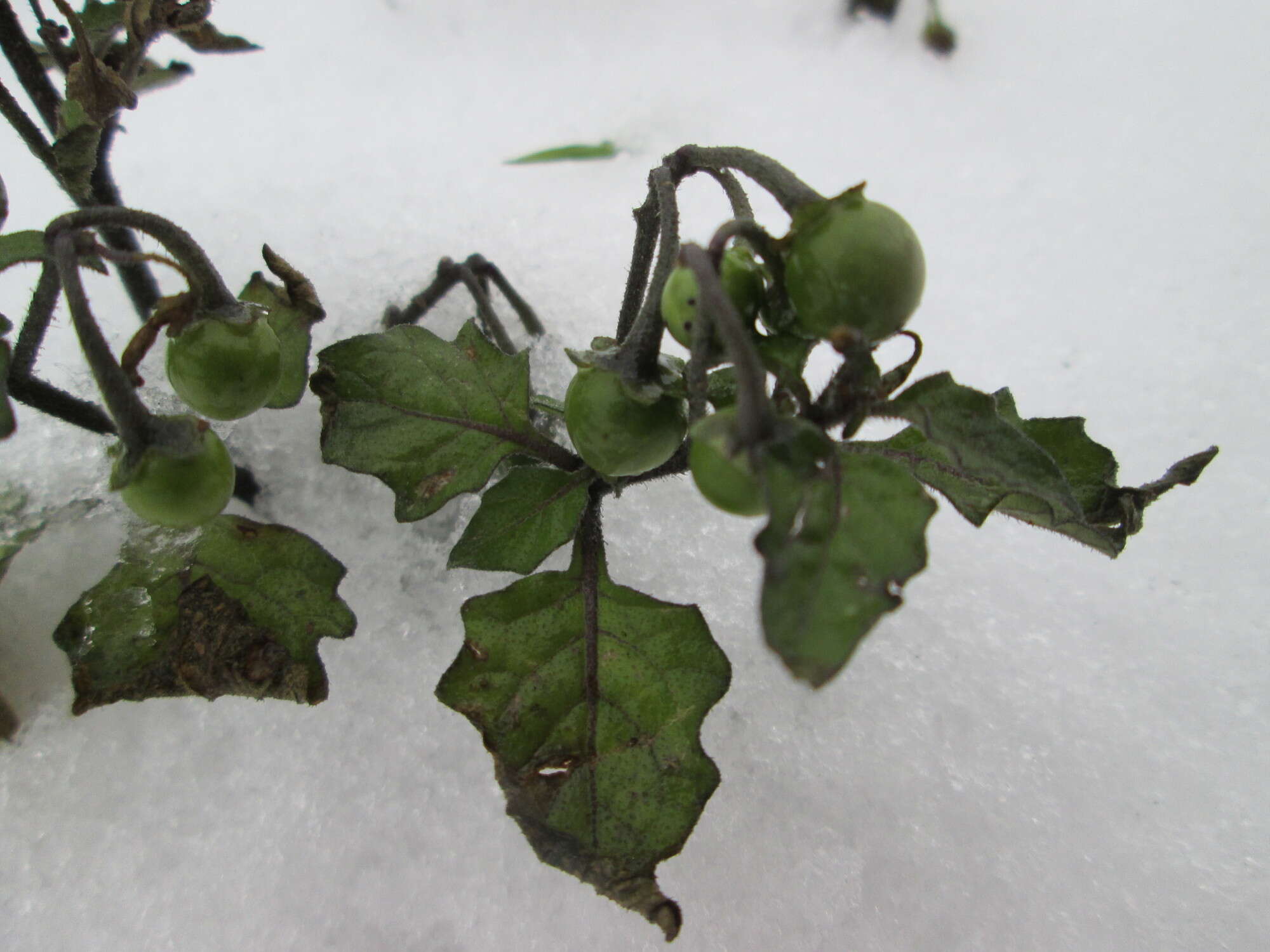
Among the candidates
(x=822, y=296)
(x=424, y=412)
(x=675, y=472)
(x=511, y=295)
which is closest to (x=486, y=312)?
(x=511, y=295)

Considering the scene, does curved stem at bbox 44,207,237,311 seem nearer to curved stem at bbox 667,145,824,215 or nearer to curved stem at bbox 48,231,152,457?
curved stem at bbox 48,231,152,457

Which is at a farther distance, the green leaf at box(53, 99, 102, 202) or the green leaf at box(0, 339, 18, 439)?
the green leaf at box(53, 99, 102, 202)

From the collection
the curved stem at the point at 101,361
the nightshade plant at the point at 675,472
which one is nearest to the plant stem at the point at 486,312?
the nightshade plant at the point at 675,472

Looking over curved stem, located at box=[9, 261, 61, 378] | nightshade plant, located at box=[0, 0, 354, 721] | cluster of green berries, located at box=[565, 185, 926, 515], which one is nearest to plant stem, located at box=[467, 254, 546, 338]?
nightshade plant, located at box=[0, 0, 354, 721]

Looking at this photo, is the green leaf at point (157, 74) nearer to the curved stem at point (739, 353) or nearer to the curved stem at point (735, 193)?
the curved stem at point (735, 193)

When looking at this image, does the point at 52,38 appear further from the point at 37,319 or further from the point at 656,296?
the point at 656,296
